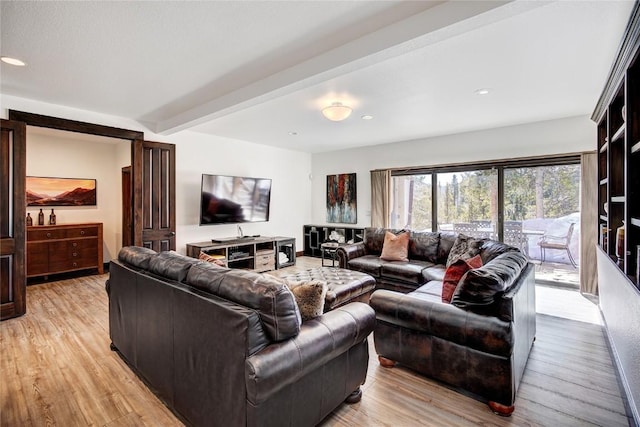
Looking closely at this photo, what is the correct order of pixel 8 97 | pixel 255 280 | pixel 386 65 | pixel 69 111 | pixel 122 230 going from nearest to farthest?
1. pixel 255 280
2. pixel 386 65
3. pixel 8 97
4. pixel 69 111
5. pixel 122 230

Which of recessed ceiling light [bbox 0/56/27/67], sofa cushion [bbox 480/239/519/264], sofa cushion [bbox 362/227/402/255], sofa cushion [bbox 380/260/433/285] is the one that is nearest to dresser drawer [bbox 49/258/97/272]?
recessed ceiling light [bbox 0/56/27/67]

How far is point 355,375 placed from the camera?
1.94 m

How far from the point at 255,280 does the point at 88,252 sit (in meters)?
5.36

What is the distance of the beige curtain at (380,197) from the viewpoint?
248 inches

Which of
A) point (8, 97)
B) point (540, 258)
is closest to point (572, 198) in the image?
point (540, 258)

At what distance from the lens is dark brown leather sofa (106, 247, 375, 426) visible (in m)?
1.39

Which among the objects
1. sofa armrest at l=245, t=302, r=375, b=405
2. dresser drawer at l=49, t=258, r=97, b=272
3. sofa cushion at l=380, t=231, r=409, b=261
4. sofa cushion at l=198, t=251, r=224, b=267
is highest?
sofa cushion at l=198, t=251, r=224, b=267

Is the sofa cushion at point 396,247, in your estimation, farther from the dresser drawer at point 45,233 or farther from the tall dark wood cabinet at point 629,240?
the dresser drawer at point 45,233

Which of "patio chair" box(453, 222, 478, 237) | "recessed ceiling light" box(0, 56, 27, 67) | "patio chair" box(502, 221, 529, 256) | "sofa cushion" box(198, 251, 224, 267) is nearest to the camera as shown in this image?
"sofa cushion" box(198, 251, 224, 267)

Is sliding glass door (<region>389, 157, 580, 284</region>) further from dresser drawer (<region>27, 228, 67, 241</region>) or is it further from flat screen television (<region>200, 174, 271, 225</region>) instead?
dresser drawer (<region>27, 228, 67, 241</region>)

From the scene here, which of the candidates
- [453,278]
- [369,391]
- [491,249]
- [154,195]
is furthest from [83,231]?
[491,249]

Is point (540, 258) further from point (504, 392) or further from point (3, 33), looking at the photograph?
point (3, 33)

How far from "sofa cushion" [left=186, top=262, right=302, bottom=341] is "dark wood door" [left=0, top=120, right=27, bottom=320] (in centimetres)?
320

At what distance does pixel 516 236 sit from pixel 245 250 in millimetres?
4671
